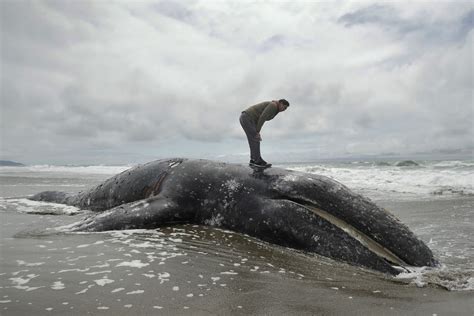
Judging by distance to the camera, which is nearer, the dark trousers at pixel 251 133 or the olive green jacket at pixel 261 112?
the dark trousers at pixel 251 133

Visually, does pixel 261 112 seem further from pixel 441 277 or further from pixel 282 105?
pixel 441 277

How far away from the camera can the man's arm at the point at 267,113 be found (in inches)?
319

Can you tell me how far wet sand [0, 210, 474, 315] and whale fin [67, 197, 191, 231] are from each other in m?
0.42

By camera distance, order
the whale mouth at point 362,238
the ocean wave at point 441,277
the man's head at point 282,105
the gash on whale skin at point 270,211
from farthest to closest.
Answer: the man's head at point 282,105, the gash on whale skin at point 270,211, the whale mouth at point 362,238, the ocean wave at point 441,277

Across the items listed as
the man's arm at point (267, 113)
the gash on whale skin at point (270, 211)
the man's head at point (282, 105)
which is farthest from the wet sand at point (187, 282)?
the man's head at point (282, 105)

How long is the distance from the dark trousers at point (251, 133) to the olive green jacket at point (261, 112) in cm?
10

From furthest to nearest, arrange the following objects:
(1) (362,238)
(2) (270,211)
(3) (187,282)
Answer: (2) (270,211) < (1) (362,238) < (3) (187,282)

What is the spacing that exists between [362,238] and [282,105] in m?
3.59

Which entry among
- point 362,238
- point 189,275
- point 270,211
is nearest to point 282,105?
point 270,211

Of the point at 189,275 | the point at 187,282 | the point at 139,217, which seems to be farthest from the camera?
the point at 139,217

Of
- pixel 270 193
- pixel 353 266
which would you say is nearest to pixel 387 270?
pixel 353 266

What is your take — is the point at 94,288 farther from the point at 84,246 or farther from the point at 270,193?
the point at 270,193

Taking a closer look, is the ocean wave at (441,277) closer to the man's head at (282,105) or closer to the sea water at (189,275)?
the sea water at (189,275)

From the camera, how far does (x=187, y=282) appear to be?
4.18m
